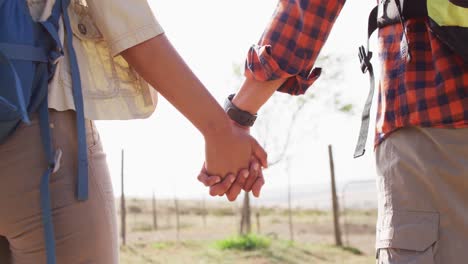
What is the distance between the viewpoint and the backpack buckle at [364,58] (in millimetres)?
1445

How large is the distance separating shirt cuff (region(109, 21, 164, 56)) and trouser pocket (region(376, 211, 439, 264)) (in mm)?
661

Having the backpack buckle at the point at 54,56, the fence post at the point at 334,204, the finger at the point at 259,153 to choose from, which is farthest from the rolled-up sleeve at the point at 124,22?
the fence post at the point at 334,204

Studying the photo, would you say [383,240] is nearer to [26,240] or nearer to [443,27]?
[443,27]

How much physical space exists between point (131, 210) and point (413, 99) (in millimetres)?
28744

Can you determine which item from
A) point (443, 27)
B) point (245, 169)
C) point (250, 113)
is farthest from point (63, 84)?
point (443, 27)

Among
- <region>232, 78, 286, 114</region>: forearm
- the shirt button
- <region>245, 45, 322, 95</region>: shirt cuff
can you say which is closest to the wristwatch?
<region>232, 78, 286, 114</region>: forearm

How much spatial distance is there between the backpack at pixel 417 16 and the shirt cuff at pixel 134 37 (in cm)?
56

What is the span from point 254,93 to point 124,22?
2.03ft

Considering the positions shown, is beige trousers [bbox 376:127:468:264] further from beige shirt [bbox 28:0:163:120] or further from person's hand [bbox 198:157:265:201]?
beige shirt [bbox 28:0:163:120]

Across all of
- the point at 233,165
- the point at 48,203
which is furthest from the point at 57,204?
the point at 233,165

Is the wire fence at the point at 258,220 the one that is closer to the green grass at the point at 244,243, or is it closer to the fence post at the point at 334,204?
the fence post at the point at 334,204

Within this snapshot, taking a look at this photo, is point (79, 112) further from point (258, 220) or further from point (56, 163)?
point (258, 220)

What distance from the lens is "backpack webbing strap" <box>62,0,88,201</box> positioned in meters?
1.10

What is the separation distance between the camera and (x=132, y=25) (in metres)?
1.14
